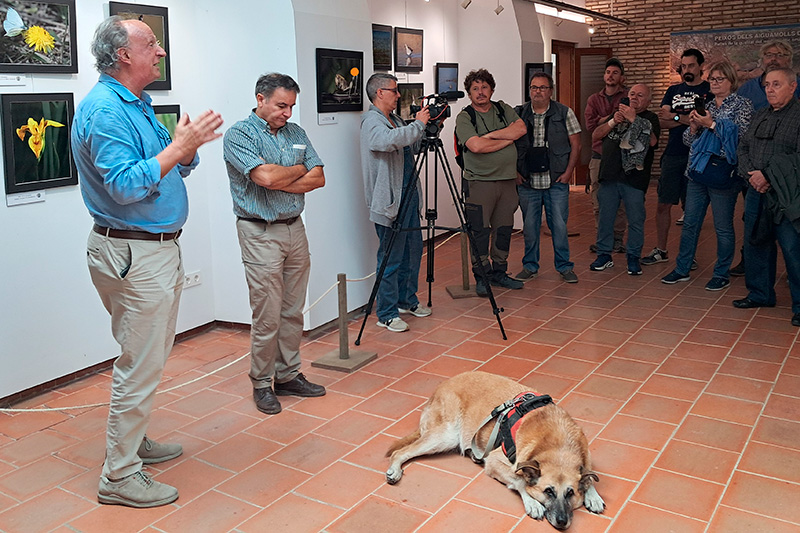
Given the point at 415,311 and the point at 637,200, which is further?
the point at 637,200

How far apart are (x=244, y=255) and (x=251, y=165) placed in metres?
0.52

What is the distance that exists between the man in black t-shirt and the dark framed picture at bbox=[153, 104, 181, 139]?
12.6ft

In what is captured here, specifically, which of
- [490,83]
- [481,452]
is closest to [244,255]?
[481,452]

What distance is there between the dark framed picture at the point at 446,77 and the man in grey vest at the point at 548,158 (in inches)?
71.5

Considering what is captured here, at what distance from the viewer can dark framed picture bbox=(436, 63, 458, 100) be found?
874cm

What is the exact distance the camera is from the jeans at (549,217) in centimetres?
711

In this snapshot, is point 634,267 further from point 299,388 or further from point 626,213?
point 299,388

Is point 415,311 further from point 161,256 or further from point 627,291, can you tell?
point 161,256

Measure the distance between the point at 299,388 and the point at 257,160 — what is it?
1.37m

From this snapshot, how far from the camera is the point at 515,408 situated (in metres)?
3.37

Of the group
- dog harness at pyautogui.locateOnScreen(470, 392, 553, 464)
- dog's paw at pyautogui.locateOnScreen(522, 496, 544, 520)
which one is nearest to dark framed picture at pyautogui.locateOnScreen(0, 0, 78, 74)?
dog harness at pyautogui.locateOnScreen(470, 392, 553, 464)

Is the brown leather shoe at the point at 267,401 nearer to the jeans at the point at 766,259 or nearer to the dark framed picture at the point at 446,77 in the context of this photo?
the jeans at the point at 766,259

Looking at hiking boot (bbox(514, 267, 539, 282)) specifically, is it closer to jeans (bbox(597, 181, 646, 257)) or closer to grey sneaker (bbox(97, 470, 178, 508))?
jeans (bbox(597, 181, 646, 257))

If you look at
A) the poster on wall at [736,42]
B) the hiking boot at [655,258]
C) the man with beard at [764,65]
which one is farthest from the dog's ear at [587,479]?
the poster on wall at [736,42]
